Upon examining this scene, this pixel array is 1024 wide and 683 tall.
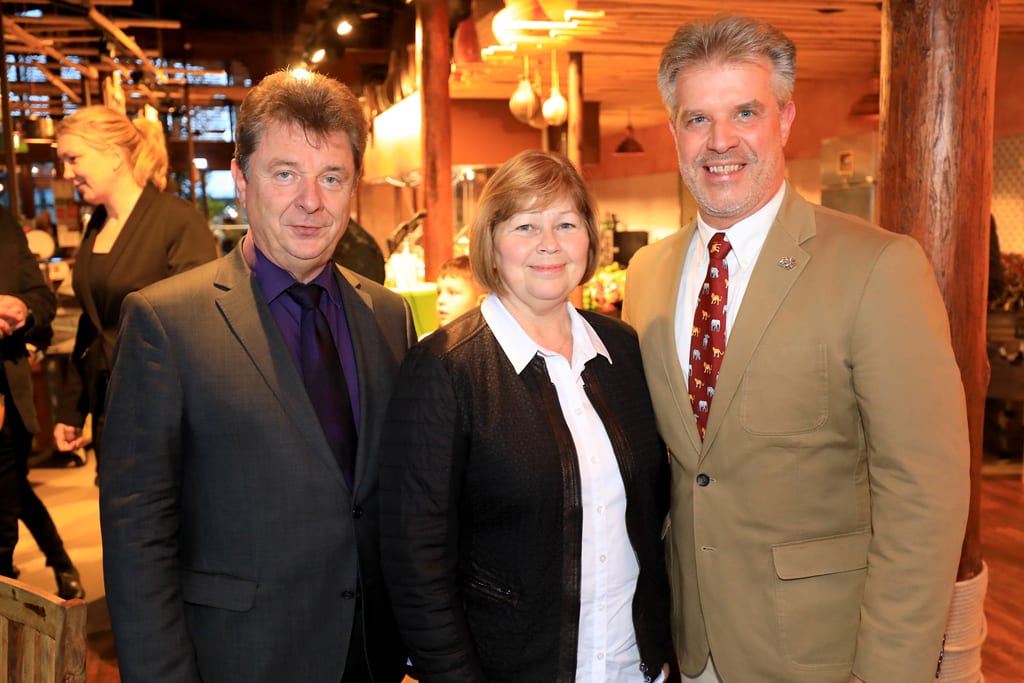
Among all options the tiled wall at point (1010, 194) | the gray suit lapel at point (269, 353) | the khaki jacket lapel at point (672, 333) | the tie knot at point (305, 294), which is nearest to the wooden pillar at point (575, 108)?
the tiled wall at point (1010, 194)

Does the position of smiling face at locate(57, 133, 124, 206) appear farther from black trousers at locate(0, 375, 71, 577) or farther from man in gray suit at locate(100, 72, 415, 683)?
man in gray suit at locate(100, 72, 415, 683)

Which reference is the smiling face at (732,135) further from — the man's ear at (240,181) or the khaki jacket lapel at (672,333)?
the man's ear at (240,181)

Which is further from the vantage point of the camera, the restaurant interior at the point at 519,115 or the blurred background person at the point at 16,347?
the restaurant interior at the point at 519,115

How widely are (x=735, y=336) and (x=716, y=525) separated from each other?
0.39 metres

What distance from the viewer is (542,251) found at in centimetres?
187

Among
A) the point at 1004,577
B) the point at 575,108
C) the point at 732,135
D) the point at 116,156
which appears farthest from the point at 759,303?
the point at 575,108

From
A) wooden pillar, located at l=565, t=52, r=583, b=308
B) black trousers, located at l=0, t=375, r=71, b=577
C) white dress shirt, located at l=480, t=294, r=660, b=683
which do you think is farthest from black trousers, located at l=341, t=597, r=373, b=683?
wooden pillar, located at l=565, t=52, r=583, b=308

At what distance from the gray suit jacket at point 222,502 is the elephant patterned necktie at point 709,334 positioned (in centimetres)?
69

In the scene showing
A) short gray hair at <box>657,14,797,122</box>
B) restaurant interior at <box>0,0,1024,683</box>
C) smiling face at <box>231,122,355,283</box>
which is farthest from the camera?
restaurant interior at <box>0,0,1024,683</box>

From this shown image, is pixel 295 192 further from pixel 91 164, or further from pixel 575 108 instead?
pixel 575 108

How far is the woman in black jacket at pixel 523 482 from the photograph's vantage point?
1756 millimetres

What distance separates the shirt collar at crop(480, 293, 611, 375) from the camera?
73.2 inches

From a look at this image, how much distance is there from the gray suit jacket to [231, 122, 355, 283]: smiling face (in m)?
0.11

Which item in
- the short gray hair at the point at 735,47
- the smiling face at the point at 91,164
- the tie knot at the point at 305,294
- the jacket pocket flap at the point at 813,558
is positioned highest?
the short gray hair at the point at 735,47
